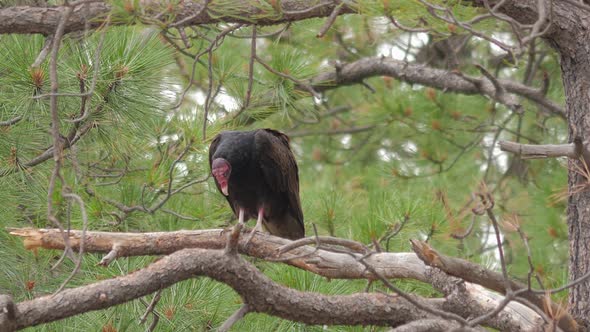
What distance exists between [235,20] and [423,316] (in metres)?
1.15

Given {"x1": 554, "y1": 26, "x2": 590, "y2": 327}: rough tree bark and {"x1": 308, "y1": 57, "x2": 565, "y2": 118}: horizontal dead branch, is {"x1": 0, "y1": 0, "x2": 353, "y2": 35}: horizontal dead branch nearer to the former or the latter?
{"x1": 554, "y1": 26, "x2": 590, "y2": 327}: rough tree bark

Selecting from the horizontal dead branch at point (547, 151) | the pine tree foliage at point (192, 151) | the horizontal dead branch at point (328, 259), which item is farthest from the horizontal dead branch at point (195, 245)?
the horizontal dead branch at point (547, 151)

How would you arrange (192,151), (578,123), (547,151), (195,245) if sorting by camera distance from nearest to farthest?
(547,151) < (578,123) < (195,245) < (192,151)

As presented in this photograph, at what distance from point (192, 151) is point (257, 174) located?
Answer: 0.94 ft

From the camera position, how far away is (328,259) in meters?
3.09

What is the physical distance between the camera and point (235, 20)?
123 inches

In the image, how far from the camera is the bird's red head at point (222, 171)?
3.79m

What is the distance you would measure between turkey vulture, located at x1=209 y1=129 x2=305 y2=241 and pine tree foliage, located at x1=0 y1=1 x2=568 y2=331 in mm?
111

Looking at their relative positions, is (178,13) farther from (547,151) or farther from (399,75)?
(399,75)

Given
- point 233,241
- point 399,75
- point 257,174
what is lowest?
point 257,174

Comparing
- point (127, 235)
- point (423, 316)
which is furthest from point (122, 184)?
point (423, 316)

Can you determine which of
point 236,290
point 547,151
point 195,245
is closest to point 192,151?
point 195,245

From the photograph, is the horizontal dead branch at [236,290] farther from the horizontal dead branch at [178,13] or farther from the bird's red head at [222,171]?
the bird's red head at [222,171]

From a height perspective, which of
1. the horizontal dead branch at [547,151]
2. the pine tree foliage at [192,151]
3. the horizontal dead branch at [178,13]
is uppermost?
the horizontal dead branch at [178,13]
